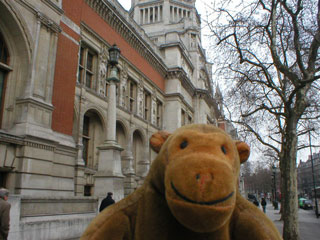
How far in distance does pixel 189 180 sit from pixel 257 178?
92.3 metres

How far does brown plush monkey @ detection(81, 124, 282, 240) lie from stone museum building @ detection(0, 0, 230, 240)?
Answer: 6449mm

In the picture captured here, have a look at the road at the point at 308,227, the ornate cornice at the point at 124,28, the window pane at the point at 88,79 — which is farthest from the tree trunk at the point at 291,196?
the ornate cornice at the point at 124,28

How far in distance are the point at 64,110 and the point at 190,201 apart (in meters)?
12.9

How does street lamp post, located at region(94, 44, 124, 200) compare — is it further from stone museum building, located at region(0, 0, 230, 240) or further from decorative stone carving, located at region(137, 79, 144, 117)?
decorative stone carving, located at region(137, 79, 144, 117)

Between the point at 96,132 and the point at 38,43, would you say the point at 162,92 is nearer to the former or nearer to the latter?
the point at 96,132

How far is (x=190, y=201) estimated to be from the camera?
4.81 ft

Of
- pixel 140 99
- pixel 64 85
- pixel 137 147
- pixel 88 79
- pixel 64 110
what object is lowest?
pixel 137 147

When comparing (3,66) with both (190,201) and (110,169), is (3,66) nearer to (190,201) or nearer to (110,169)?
(110,169)

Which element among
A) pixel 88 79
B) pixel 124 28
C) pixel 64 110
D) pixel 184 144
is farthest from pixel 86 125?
pixel 184 144

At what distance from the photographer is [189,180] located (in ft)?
4.89

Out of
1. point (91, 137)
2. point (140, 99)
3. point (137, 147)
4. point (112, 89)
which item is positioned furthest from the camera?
point (137, 147)

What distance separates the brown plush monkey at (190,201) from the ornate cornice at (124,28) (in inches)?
708

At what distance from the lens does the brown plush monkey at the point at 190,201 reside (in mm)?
1475

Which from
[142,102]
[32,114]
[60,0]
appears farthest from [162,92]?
[32,114]
